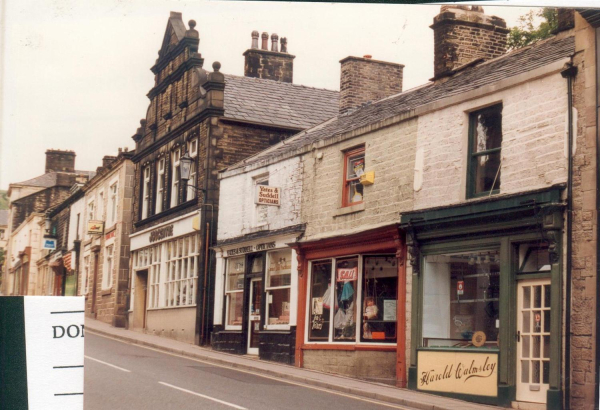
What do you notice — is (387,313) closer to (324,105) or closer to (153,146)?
(153,146)

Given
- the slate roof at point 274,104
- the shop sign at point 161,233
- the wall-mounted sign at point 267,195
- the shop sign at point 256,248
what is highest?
the slate roof at point 274,104

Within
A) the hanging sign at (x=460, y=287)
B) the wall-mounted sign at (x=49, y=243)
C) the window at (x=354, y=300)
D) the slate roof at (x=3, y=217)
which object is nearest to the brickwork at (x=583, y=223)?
the hanging sign at (x=460, y=287)

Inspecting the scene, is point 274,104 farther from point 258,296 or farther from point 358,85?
point 258,296

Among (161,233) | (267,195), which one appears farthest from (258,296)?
(161,233)

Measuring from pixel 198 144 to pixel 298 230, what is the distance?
5.53 m

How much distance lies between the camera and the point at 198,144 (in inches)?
893

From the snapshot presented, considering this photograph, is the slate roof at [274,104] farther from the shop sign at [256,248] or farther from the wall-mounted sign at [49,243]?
the wall-mounted sign at [49,243]

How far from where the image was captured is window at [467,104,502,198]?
1414 centimetres

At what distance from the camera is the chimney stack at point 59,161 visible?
10.6 meters

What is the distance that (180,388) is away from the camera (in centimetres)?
1309

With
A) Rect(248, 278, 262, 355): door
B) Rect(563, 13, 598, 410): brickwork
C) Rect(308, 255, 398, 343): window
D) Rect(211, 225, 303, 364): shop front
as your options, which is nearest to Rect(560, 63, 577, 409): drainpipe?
Rect(563, 13, 598, 410): brickwork

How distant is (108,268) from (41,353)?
14.2 feet

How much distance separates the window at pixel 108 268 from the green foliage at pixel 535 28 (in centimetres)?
595

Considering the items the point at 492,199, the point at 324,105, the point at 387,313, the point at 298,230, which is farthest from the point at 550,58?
the point at 324,105
